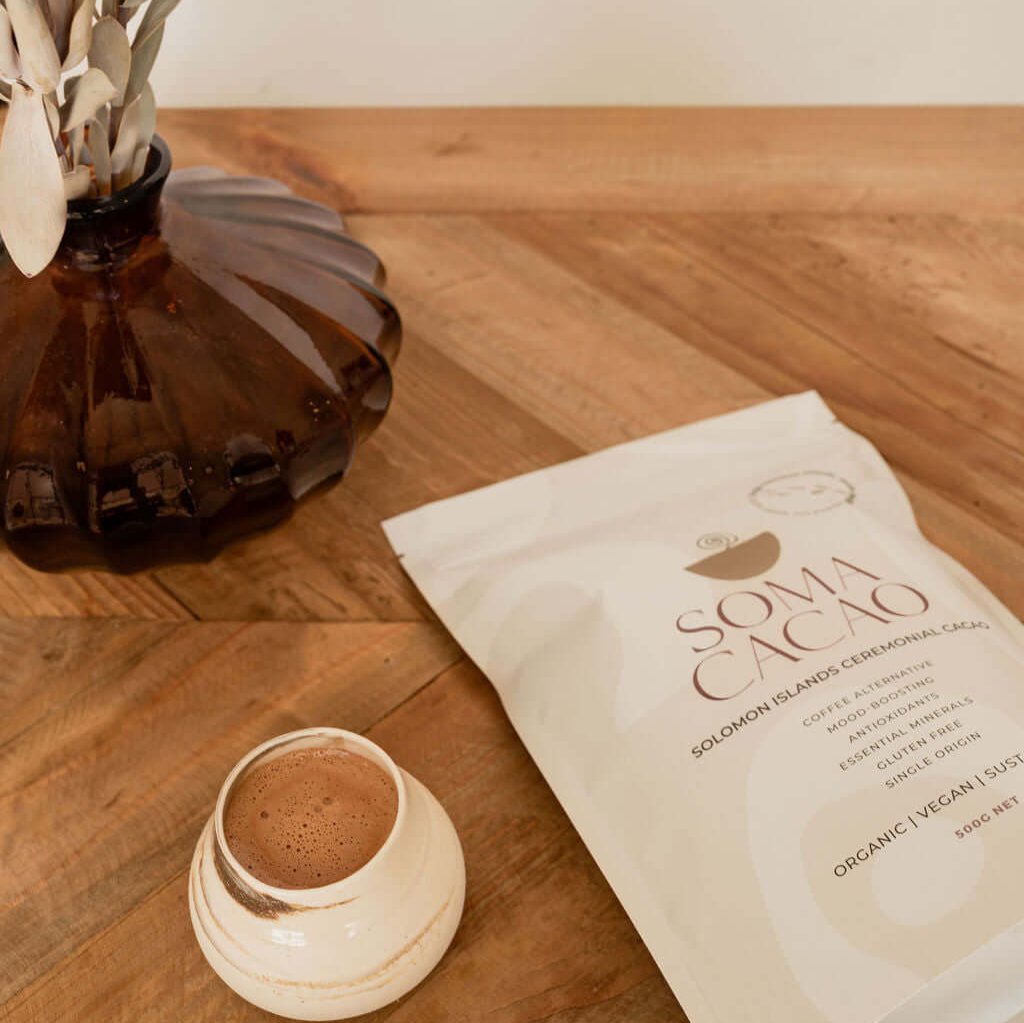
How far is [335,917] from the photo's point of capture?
43 cm

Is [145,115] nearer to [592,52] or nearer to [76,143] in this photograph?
[76,143]

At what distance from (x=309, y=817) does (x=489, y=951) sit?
0.10 m

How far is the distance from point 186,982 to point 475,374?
0.39m

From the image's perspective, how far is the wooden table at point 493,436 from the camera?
51cm

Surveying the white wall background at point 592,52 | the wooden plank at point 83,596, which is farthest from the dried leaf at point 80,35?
→ the white wall background at point 592,52

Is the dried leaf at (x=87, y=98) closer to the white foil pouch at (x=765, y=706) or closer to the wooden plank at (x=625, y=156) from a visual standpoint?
the white foil pouch at (x=765, y=706)

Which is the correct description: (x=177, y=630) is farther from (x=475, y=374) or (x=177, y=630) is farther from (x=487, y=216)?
(x=487, y=216)

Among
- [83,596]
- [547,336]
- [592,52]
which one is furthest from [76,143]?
[592,52]

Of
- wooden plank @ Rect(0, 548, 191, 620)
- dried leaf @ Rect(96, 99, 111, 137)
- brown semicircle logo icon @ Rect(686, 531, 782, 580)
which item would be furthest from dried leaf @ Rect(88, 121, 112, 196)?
brown semicircle logo icon @ Rect(686, 531, 782, 580)

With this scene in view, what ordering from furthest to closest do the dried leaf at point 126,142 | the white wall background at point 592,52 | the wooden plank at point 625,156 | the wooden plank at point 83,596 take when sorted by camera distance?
1. the white wall background at point 592,52
2. the wooden plank at point 625,156
3. the wooden plank at point 83,596
4. the dried leaf at point 126,142

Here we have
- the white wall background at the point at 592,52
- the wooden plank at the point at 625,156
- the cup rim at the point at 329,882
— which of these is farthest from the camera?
the white wall background at the point at 592,52

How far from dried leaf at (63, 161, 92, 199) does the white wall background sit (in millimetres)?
586

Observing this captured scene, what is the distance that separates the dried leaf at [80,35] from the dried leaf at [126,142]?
2.0 inches

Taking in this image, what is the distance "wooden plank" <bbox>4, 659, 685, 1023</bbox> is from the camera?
1.58 feet
